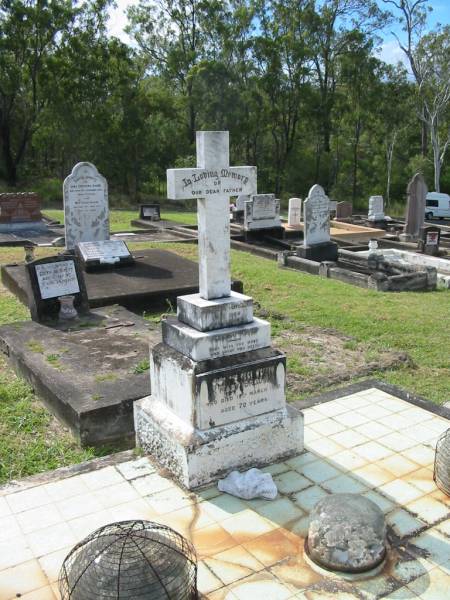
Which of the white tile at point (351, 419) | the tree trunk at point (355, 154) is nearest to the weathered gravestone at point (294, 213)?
the tree trunk at point (355, 154)

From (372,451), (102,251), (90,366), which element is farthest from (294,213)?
(372,451)

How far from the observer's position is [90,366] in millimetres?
6039

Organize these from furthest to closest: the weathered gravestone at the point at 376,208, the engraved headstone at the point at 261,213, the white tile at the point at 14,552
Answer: the weathered gravestone at the point at 376,208 → the engraved headstone at the point at 261,213 → the white tile at the point at 14,552

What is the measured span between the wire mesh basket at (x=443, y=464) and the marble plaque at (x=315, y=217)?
1014 centimetres

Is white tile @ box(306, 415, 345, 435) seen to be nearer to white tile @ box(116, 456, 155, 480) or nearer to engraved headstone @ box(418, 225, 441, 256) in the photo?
white tile @ box(116, 456, 155, 480)

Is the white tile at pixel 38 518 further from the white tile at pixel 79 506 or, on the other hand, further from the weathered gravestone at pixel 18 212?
the weathered gravestone at pixel 18 212

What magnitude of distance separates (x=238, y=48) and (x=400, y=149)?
11.2 m

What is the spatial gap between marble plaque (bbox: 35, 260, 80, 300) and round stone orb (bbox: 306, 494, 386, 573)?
17.7ft

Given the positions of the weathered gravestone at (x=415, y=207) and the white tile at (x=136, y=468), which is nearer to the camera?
the white tile at (x=136, y=468)

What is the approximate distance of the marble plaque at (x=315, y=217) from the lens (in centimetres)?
1393

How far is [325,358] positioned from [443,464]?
10.0ft

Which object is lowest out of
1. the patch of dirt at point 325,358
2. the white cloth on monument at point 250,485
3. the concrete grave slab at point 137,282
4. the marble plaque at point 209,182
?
the patch of dirt at point 325,358

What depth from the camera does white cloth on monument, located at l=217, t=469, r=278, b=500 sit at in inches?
157

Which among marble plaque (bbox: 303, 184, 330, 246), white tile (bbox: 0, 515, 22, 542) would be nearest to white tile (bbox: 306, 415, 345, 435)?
white tile (bbox: 0, 515, 22, 542)
